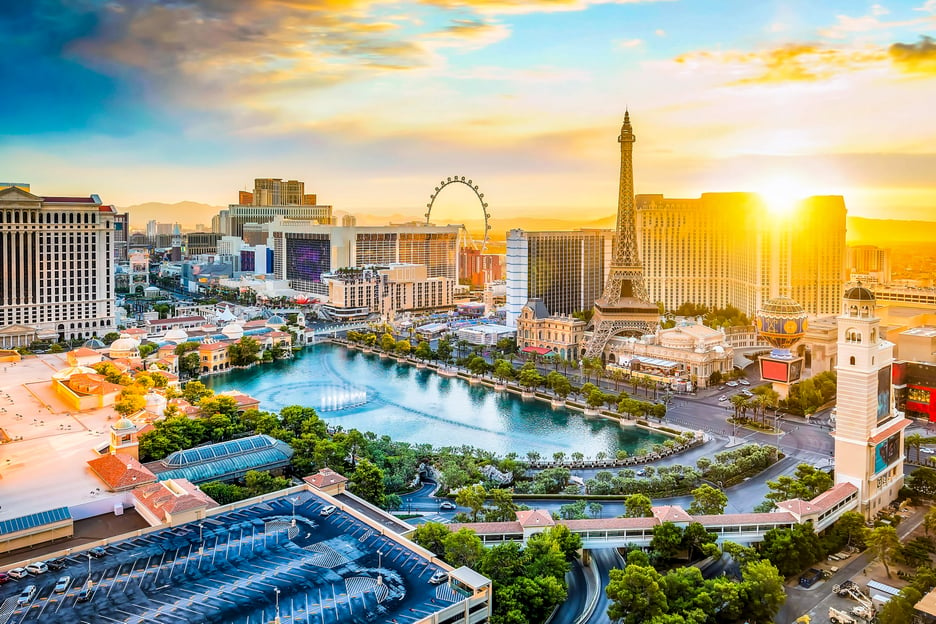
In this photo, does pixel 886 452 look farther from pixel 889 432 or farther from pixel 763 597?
pixel 763 597

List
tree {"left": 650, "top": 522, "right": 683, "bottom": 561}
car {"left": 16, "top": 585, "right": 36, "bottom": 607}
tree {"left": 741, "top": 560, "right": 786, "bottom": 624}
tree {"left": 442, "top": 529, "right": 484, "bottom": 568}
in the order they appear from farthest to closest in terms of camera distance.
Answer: tree {"left": 650, "top": 522, "right": 683, "bottom": 561}
tree {"left": 442, "top": 529, "right": 484, "bottom": 568}
tree {"left": 741, "top": 560, "right": 786, "bottom": 624}
car {"left": 16, "top": 585, "right": 36, "bottom": 607}

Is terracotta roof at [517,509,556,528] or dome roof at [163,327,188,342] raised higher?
dome roof at [163,327,188,342]

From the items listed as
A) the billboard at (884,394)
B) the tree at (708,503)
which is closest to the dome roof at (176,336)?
the tree at (708,503)

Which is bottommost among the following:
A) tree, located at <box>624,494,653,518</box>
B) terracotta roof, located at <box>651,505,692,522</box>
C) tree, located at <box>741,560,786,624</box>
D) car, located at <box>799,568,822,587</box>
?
car, located at <box>799,568,822,587</box>

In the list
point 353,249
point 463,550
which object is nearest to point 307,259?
point 353,249

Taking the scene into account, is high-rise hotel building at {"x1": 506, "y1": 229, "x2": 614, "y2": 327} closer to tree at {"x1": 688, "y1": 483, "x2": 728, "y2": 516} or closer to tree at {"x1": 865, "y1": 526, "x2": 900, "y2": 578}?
tree at {"x1": 688, "y1": 483, "x2": 728, "y2": 516}

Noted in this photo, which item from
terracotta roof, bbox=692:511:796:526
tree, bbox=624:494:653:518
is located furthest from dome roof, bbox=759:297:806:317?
tree, bbox=624:494:653:518
